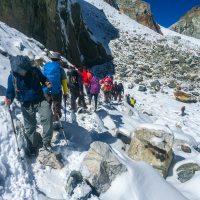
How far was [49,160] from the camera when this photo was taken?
6.93m

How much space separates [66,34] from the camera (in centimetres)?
2766

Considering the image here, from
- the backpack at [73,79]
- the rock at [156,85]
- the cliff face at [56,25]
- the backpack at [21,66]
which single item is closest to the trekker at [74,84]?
the backpack at [73,79]

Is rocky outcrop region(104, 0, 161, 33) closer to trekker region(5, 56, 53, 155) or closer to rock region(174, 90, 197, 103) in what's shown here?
rock region(174, 90, 197, 103)

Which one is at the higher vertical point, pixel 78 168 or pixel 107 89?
pixel 107 89

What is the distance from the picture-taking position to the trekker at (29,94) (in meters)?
6.64

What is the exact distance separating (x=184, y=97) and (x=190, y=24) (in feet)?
125

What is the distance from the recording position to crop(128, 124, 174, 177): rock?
27.8 ft

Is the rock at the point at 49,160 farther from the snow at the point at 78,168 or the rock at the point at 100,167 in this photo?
the rock at the point at 100,167

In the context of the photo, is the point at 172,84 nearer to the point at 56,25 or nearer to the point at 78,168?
the point at 56,25

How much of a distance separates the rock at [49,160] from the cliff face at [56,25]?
14290 mm

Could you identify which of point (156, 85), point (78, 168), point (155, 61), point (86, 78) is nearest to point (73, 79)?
point (86, 78)

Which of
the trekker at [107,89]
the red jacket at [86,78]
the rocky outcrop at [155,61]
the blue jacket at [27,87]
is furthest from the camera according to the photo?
the rocky outcrop at [155,61]

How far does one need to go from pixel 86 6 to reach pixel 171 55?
12236mm

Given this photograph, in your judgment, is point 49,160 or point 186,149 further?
point 186,149
